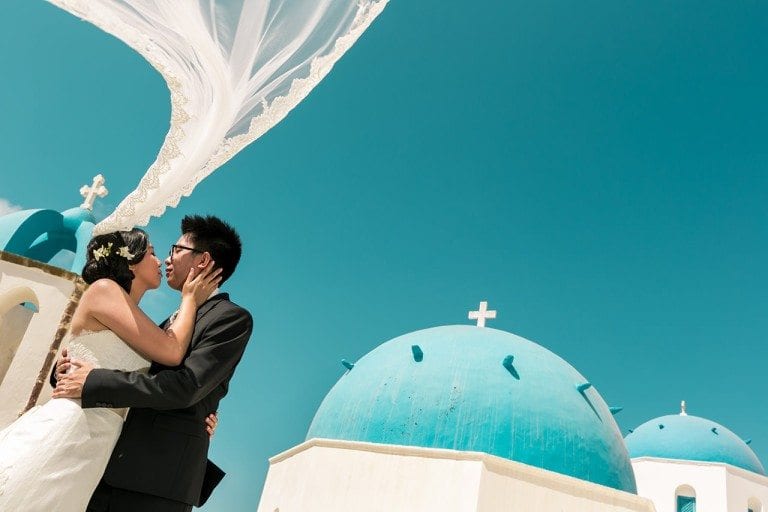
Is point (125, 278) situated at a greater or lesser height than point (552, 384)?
lesser

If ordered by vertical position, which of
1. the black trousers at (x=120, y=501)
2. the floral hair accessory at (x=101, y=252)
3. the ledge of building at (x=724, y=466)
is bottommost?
the black trousers at (x=120, y=501)

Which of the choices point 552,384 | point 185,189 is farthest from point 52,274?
point 552,384

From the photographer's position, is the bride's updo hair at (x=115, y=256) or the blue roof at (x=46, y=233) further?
the blue roof at (x=46, y=233)

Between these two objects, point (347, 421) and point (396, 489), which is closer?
point (396, 489)

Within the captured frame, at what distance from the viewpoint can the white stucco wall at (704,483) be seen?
1955 centimetres

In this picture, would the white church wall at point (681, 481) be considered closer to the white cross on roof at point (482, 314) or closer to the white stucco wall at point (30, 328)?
the white cross on roof at point (482, 314)

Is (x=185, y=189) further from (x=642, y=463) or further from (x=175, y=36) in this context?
(x=642, y=463)

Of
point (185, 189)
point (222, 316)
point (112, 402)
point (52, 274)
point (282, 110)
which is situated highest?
point (52, 274)

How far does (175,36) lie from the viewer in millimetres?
2688

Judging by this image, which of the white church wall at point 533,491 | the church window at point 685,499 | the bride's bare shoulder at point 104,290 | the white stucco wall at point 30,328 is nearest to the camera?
the bride's bare shoulder at point 104,290

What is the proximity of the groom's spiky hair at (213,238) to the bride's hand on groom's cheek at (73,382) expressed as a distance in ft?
2.26

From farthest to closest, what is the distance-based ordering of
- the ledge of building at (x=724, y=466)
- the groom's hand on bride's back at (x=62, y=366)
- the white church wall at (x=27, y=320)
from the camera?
the ledge of building at (x=724, y=466) < the white church wall at (x=27, y=320) < the groom's hand on bride's back at (x=62, y=366)

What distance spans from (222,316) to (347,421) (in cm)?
955

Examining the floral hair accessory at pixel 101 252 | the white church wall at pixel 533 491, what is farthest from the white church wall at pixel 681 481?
the floral hair accessory at pixel 101 252
